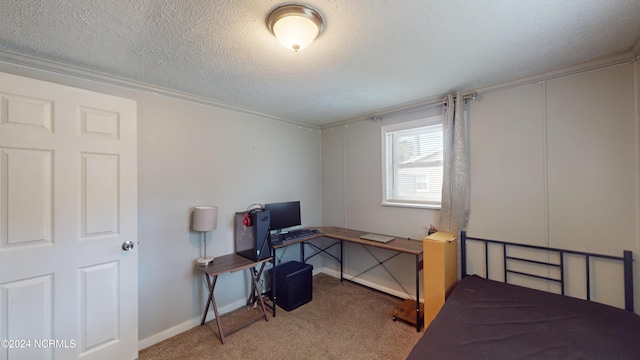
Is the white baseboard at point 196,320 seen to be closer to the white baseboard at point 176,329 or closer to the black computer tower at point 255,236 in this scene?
the white baseboard at point 176,329

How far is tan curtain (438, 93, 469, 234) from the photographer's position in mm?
2441

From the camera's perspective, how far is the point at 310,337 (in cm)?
226

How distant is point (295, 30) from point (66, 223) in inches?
80.8

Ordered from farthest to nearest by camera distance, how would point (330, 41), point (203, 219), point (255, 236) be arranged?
point (255, 236) < point (203, 219) < point (330, 41)

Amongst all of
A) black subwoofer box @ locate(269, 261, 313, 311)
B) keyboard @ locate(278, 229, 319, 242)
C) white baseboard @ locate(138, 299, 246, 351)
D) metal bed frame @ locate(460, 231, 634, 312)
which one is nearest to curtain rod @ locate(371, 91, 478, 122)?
metal bed frame @ locate(460, 231, 634, 312)

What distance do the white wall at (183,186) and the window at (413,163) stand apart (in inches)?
62.4

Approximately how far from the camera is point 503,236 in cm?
230

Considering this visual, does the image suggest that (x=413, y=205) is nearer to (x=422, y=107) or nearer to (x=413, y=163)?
(x=413, y=163)

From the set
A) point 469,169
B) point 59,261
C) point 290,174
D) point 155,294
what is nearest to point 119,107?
point 59,261

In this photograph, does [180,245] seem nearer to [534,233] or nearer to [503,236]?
[503,236]

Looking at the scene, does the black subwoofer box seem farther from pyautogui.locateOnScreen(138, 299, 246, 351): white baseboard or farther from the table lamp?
the table lamp

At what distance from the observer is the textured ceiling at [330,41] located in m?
1.28

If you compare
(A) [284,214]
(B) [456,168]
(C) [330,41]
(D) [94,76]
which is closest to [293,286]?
(A) [284,214]

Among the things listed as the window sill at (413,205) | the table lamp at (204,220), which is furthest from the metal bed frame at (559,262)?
the table lamp at (204,220)
